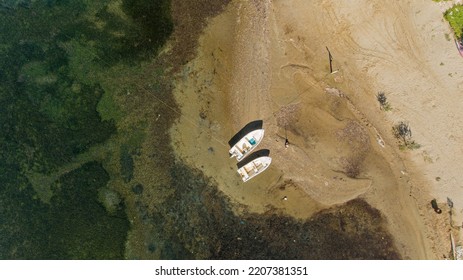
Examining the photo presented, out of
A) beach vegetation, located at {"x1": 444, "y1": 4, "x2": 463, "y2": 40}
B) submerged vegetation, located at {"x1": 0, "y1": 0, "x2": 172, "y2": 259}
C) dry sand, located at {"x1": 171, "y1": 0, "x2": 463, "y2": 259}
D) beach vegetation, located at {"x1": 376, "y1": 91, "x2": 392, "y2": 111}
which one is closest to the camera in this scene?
beach vegetation, located at {"x1": 444, "y1": 4, "x2": 463, "y2": 40}

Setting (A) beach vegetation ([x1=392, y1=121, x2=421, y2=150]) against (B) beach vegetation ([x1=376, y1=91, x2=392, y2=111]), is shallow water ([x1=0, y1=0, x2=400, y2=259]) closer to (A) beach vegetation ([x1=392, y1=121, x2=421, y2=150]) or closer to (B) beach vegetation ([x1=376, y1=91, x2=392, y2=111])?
(A) beach vegetation ([x1=392, y1=121, x2=421, y2=150])

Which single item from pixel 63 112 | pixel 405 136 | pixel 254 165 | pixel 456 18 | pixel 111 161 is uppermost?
pixel 456 18

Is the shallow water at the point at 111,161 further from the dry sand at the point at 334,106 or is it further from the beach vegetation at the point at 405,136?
the beach vegetation at the point at 405,136

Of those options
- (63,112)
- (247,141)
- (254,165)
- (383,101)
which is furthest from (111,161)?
(383,101)

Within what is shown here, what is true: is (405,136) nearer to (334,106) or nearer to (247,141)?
(334,106)

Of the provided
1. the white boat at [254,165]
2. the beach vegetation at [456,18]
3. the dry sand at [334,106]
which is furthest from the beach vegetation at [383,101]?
the white boat at [254,165]

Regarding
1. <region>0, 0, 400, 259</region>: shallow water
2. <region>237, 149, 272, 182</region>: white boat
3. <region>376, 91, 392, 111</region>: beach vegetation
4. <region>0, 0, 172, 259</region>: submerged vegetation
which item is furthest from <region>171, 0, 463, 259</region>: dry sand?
<region>0, 0, 172, 259</region>: submerged vegetation
